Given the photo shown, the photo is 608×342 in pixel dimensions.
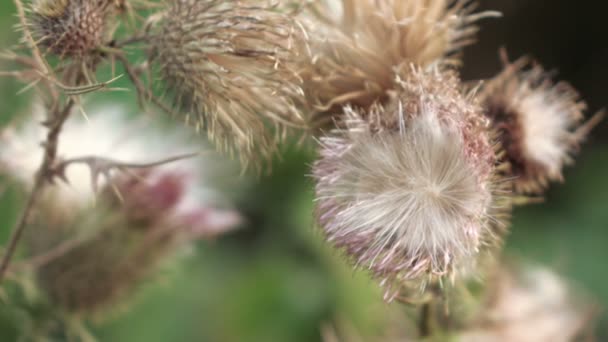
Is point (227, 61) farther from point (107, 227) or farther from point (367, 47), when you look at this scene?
point (107, 227)

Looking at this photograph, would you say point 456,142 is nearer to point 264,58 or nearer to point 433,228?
point 433,228

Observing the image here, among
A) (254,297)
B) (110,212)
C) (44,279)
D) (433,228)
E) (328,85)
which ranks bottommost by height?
(254,297)

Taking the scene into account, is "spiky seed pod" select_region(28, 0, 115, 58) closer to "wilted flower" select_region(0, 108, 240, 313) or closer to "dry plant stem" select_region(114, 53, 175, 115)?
"dry plant stem" select_region(114, 53, 175, 115)

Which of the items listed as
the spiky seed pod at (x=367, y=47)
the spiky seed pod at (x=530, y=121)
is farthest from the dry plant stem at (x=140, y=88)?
the spiky seed pod at (x=530, y=121)

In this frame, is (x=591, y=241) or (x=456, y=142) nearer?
(x=456, y=142)

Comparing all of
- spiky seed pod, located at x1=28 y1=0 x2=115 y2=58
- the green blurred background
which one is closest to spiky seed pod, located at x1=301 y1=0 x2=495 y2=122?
spiky seed pod, located at x1=28 y1=0 x2=115 y2=58

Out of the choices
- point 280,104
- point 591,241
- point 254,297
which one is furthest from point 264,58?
point 591,241

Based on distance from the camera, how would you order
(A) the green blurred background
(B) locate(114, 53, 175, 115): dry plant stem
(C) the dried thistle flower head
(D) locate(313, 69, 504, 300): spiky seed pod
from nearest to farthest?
(D) locate(313, 69, 504, 300): spiky seed pod → (B) locate(114, 53, 175, 115): dry plant stem → (C) the dried thistle flower head → (A) the green blurred background
